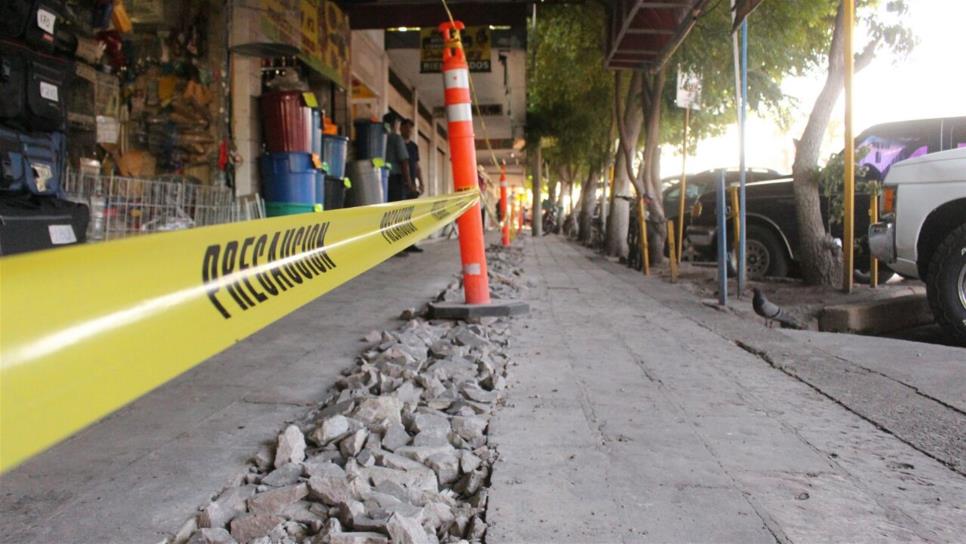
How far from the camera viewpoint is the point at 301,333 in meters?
4.36

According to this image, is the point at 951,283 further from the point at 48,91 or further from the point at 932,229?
the point at 48,91

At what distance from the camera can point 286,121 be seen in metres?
7.83

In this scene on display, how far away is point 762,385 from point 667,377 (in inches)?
18.0

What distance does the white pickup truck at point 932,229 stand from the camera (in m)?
5.05

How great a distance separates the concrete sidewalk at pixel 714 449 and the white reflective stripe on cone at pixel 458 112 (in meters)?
1.66

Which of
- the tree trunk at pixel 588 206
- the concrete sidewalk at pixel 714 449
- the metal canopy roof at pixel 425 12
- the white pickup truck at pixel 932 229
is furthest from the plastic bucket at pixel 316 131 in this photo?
the tree trunk at pixel 588 206

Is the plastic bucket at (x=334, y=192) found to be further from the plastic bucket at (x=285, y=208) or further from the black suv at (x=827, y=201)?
the black suv at (x=827, y=201)

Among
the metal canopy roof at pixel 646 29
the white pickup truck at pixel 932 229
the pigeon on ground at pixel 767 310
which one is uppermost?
the metal canopy roof at pixel 646 29

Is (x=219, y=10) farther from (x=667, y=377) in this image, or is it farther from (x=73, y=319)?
(x=73, y=319)

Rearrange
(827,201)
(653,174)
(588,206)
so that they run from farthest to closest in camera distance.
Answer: (588,206) < (653,174) < (827,201)

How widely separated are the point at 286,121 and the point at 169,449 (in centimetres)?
608

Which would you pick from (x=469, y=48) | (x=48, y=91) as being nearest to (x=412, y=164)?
(x=469, y=48)

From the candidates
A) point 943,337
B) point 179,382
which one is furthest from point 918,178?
point 179,382

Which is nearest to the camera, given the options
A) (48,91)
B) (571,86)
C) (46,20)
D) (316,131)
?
(46,20)
